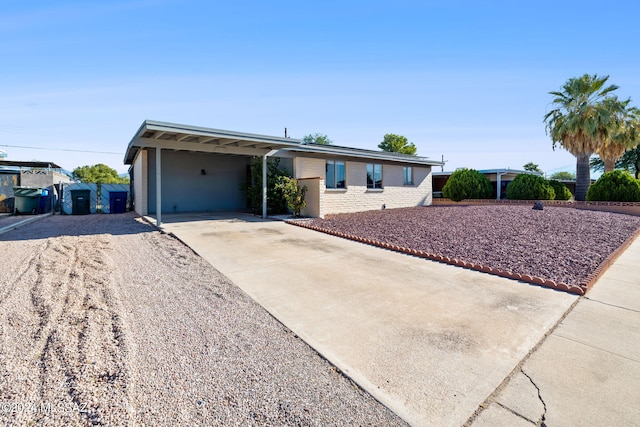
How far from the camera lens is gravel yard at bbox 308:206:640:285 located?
5613 mm

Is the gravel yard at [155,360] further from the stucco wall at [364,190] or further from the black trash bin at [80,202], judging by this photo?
the black trash bin at [80,202]

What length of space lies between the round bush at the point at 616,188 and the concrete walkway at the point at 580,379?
1518 cm

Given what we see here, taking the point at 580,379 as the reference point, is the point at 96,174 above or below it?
above

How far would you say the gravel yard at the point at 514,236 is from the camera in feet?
18.4

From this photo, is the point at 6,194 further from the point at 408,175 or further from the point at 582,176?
the point at 582,176

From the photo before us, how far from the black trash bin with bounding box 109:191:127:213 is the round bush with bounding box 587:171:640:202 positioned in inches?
919

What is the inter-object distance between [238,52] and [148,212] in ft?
26.2

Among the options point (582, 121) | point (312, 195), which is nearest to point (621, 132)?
point (582, 121)

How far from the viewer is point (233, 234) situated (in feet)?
27.6

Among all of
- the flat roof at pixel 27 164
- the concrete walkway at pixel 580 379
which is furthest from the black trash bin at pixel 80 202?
the concrete walkway at pixel 580 379

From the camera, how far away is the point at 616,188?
1472 centimetres

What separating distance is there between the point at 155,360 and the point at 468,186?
19582 mm

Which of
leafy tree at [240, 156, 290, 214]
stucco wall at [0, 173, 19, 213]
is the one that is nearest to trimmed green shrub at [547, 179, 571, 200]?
leafy tree at [240, 156, 290, 214]

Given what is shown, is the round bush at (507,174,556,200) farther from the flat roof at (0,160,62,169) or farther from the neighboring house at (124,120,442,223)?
the flat roof at (0,160,62,169)
